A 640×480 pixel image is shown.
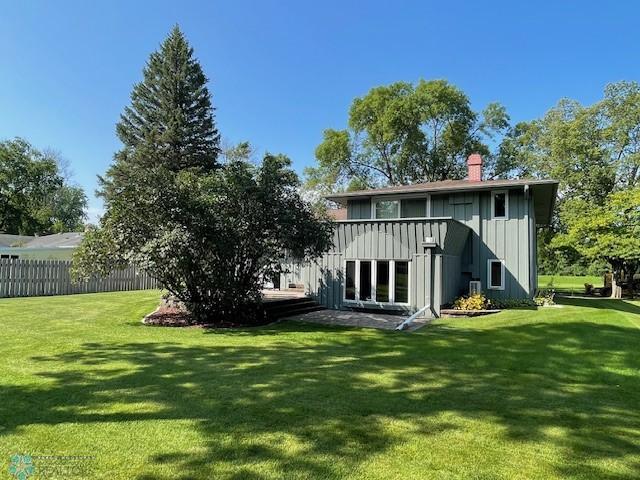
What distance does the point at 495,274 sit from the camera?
16.3 metres

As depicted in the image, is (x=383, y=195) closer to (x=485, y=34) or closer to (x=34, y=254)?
(x=485, y=34)

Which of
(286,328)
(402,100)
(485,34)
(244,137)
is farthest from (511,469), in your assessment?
(244,137)

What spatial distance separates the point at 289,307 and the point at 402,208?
7703mm

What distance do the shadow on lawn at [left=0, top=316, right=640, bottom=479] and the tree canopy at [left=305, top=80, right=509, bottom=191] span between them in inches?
1151

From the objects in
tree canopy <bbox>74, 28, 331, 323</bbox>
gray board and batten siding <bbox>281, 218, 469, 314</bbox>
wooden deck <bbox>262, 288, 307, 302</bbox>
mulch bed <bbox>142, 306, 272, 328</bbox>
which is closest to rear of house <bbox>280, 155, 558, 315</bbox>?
gray board and batten siding <bbox>281, 218, 469, 314</bbox>

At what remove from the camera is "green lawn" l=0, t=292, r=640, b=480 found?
3363 mm

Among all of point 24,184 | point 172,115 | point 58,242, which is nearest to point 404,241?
point 172,115

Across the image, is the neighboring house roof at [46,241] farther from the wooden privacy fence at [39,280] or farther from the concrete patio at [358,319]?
the concrete patio at [358,319]

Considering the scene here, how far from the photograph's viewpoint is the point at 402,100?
34719mm

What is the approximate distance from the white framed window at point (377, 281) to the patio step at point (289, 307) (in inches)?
48.4

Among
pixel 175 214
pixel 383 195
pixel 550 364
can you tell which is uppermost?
pixel 383 195

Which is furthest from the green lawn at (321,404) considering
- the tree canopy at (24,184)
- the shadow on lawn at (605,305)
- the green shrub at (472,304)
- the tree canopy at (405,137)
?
the tree canopy at (24,184)

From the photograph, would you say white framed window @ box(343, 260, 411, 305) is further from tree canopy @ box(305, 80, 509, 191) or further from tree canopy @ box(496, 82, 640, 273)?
tree canopy @ box(305, 80, 509, 191)

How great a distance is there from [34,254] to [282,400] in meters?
34.0
